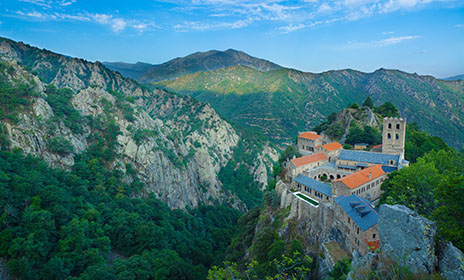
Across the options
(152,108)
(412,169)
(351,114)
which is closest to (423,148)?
(351,114)

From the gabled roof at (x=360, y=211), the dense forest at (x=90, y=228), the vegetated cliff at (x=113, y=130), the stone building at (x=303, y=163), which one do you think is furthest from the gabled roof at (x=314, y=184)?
the vegetated cliff at (x=113, y=130)

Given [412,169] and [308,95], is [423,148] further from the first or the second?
[308,95]

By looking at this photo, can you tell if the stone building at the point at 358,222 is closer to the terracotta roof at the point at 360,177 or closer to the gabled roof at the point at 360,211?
the gabled roof at the point at 360,211

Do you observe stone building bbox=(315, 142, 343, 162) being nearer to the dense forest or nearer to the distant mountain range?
the dense forest

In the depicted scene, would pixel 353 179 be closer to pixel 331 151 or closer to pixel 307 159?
pixel 307 159

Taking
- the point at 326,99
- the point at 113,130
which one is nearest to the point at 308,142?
the point at 113,130

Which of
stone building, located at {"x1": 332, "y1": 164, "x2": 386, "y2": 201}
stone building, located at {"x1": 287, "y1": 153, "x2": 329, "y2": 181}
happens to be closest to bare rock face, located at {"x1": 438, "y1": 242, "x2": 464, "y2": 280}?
stone building, located at {"x1": 332, "y1": 164, "x2": 386, "y2": 201}
